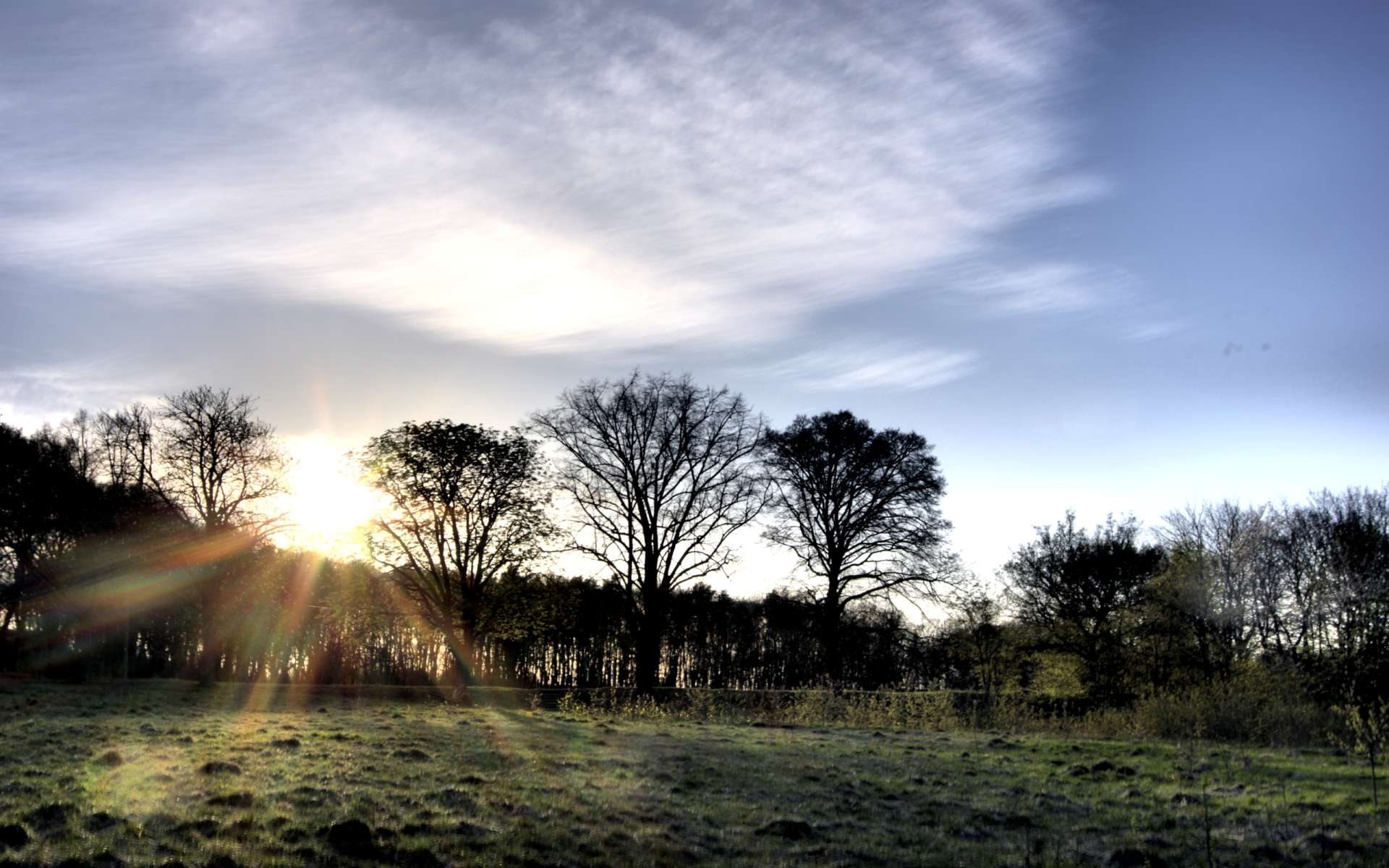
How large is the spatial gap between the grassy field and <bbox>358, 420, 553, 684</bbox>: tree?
45.7 ft

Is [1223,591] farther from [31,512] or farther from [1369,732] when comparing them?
[31,512]

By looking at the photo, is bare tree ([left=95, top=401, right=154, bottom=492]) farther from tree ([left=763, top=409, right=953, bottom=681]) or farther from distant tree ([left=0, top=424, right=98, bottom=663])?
tree ([left=763, top=409, right=953, bottom=681])

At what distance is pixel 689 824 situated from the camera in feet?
32.2

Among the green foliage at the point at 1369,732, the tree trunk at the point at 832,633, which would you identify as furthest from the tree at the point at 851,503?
the green foliage at the point at 1369,732

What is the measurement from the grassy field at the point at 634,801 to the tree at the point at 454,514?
548 inches

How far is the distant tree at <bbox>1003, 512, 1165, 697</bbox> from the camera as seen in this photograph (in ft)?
118

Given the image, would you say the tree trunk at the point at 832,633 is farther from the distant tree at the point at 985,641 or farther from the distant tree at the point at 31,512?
the distant tree at the point at 31,512

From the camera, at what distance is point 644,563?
111 ft

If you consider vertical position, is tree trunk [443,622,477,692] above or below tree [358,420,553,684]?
below

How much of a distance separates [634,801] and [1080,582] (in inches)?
1445

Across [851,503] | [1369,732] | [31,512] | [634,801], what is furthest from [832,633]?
[31,512]

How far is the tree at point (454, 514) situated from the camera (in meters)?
32.2

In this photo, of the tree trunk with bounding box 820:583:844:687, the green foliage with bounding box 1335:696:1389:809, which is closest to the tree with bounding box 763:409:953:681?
the tree trunk with bounding box 820:583:844:687

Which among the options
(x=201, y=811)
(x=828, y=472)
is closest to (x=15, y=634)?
(x=828, y=472)
